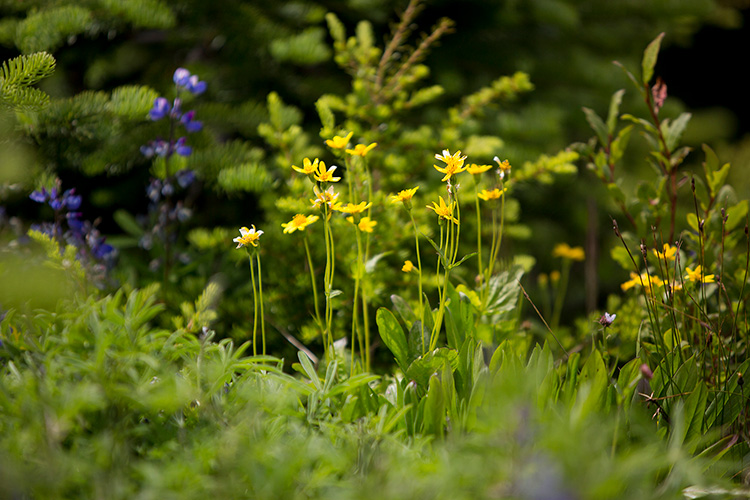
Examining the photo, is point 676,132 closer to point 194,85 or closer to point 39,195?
point 194,85

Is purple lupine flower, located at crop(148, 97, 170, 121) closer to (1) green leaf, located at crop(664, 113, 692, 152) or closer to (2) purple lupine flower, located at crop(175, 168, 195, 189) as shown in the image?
(2) purple lupine flower, located at crop(175, 168, 195, 189)

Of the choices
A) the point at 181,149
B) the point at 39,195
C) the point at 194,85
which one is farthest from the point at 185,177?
the point at 39,195

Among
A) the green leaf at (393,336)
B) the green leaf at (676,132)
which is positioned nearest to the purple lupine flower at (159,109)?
the green leaf at (393,336)

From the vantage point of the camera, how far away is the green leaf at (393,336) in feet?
3.37

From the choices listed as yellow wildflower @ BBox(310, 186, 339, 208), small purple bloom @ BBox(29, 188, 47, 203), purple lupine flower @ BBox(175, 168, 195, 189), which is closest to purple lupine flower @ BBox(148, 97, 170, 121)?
purple lupine flower @ BBox(175, 168, 195, 189)

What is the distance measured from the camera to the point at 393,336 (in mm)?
1035

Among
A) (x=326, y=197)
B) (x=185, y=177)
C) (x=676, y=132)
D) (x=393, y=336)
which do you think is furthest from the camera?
(x=185, y=177)

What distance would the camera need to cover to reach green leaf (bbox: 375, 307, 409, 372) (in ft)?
3.37

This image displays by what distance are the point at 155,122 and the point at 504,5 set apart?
127cm

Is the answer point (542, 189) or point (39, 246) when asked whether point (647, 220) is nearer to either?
point (542, 189)

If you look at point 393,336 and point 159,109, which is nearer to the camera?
point 393,336

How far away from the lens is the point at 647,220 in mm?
1224

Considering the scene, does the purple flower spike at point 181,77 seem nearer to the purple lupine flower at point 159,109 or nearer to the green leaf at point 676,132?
the purple lupine flower at point 159,109

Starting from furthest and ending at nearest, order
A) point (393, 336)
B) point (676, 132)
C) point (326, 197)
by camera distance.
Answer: point (676, 132), point (393, 336), point (326, 197)
